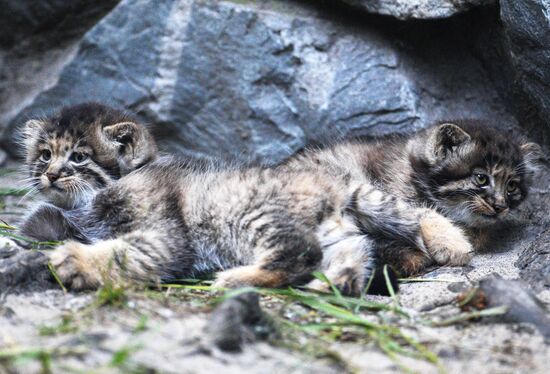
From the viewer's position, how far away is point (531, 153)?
6.02m

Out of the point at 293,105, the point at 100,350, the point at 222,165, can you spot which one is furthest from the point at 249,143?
the point at 100,350

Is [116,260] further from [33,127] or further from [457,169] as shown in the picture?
[457,169]

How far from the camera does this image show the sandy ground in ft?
9.80

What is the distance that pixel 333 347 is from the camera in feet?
11.4

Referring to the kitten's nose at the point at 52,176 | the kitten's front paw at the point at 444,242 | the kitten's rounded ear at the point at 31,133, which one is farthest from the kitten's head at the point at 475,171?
the kitten's rounded ear at the point at 31,133

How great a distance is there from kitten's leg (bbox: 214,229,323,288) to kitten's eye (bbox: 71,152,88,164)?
1.52 metres

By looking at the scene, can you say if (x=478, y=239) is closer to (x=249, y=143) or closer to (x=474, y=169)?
(x=474, y=169)

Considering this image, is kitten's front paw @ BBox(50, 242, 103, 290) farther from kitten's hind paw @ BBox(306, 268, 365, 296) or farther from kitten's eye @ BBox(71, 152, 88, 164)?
kitten's hind paw @ BBox(306, 268, 365, 296)

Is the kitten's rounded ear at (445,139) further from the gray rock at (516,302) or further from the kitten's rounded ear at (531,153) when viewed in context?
the gray rock at (516,302)

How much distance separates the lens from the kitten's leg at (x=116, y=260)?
428cm

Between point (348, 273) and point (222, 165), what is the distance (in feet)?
4.83

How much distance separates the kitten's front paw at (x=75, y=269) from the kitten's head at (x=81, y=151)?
0.78 meters

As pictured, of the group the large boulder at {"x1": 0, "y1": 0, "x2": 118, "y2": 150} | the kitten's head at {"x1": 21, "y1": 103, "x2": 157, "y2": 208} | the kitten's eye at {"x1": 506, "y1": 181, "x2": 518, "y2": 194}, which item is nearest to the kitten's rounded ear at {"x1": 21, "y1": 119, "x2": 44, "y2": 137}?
the kitten's head at {"x1": 21, "y1": 103, "x2": 157, "y2": 208}

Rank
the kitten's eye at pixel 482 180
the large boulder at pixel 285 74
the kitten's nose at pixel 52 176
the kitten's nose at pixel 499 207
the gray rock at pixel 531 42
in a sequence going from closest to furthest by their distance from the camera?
1. the gray rock at pixel 531 42
2. the kitten's nose at pixel 52 176
3. the kitten's nose at pixel 499 207
4. the kitten's eye at pixel 482 180
5. the large boulder at pixel 285 74
